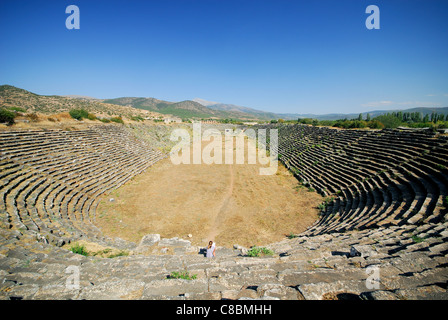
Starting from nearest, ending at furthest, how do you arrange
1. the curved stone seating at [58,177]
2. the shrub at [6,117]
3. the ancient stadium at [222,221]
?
the ancient stadium at [222,221] < the curved stone seating at [58,177] < the shrub at [6,117]

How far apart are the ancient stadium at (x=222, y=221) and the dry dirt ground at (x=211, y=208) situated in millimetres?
91

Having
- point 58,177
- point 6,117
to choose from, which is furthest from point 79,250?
point 6,117

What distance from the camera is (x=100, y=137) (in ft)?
64.5

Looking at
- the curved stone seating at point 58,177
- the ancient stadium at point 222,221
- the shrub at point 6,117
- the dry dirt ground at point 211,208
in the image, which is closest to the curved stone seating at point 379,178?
the ancient stadium at point 222,221

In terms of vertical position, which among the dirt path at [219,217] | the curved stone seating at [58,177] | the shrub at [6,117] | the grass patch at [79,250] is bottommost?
the dirt path at [219,217]

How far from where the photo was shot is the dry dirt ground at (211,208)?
9562mm

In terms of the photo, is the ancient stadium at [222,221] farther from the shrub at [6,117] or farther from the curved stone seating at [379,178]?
the shrub at [6,117]

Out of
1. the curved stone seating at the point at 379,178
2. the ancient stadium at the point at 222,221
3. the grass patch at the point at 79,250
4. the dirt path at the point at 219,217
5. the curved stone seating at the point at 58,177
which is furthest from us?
the dirt path at the point at 219,217

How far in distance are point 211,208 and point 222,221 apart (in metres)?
1.80

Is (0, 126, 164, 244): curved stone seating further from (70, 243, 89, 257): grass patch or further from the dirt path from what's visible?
the dirt path

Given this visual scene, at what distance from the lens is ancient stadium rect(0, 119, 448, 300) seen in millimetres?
3107

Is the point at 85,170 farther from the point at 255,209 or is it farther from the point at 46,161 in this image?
the point at 255,209

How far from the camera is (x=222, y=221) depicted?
1083cm

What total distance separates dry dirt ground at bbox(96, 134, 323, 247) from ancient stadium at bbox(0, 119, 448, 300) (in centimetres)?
9
